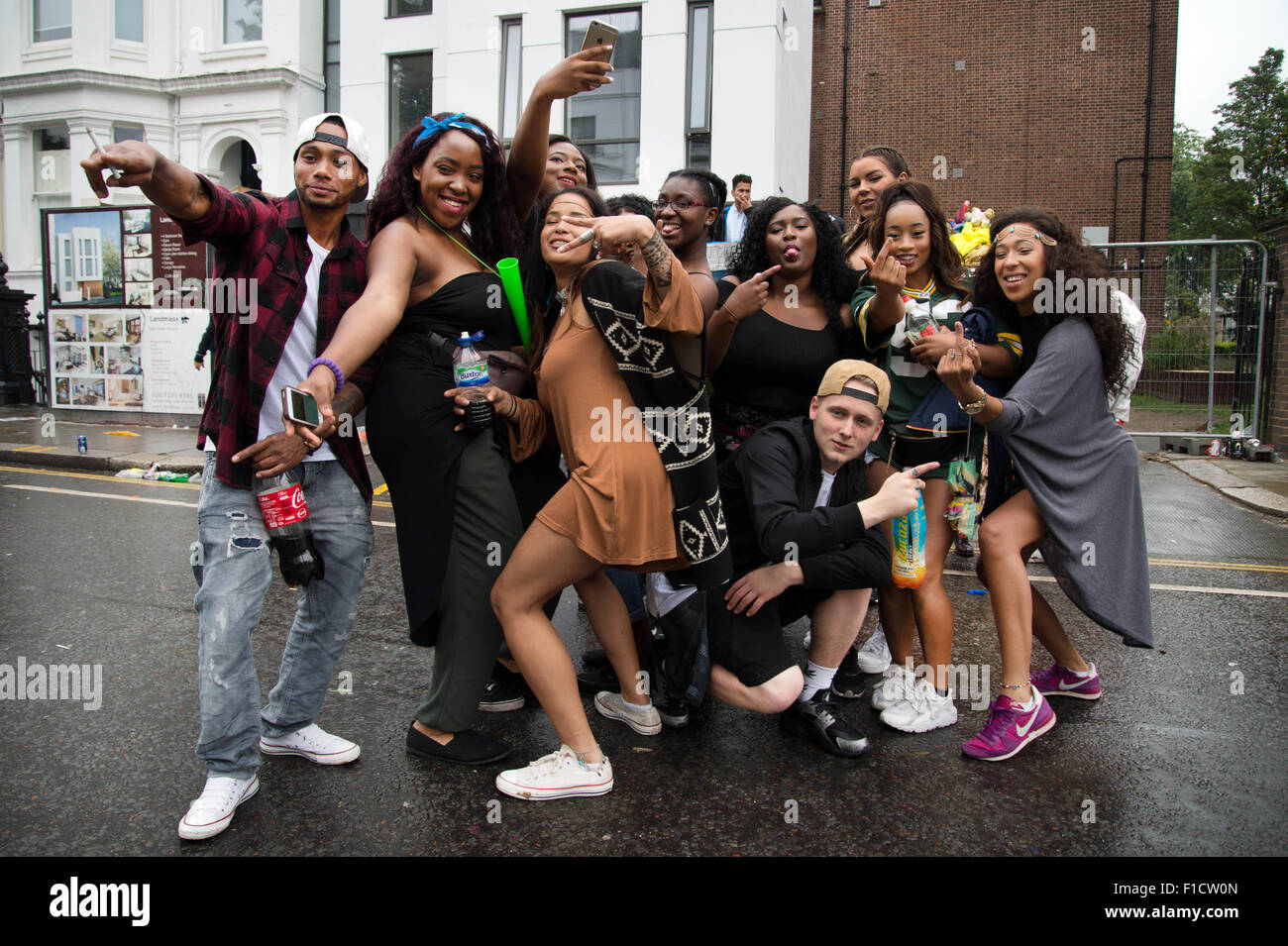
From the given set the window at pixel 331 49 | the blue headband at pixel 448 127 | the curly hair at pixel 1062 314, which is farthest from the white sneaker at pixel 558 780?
the window at pixel 331 49

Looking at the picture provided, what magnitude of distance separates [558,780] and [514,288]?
1.64 meters

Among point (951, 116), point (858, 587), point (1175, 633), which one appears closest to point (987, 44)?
point (951, 116)

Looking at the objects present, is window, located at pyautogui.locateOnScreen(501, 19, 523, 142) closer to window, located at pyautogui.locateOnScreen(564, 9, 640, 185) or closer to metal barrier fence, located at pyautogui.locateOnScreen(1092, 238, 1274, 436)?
window, located at pyautogui.locateOnScreen(564, 9, 640, 185)

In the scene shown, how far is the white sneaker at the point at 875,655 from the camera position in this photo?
164 inches

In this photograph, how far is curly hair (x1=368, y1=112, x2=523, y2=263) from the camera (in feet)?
10.2

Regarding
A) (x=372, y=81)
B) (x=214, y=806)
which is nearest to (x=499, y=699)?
(x=214, y=806)

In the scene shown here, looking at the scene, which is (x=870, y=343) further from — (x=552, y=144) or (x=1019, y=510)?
(x=552, y=144)

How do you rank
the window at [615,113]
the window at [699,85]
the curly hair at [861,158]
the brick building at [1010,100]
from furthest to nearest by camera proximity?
1. the brick building at [1010,100]
2. the window at [615,113]
3. the window at [699,85]
4. the curly hair at [861,158]

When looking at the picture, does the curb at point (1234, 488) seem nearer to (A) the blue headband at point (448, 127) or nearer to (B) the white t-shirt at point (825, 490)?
(B) the white t-shirt at point (825, 490)

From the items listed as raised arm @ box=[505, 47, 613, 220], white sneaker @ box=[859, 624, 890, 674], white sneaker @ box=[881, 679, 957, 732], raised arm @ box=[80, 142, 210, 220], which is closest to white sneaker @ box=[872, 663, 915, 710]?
white sneaker @ box=[881, 679, 957, 732]

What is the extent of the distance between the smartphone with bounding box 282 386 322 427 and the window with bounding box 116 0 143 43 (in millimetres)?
23307

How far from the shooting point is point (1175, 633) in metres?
4.59

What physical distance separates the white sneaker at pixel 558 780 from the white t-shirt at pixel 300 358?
119 centimetres

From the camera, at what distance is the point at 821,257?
3.69 metres
